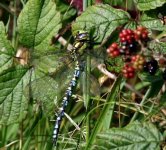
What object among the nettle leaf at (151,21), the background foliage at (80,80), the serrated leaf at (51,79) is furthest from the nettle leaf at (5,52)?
the nettle leaf at (151,21)

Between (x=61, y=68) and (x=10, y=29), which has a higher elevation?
(x=10, y=29)

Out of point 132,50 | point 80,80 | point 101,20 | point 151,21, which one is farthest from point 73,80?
point 132,50

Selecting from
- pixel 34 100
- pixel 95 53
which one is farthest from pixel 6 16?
pixel 95 53

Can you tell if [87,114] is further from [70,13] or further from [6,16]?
[6,16]

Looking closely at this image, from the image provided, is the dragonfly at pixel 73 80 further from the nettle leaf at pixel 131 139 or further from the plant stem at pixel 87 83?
the nettle leaf at pixel 131 139

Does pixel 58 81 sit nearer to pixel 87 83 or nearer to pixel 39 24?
pixel 87 83
